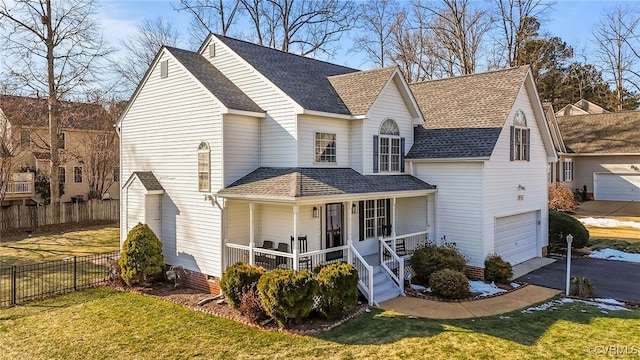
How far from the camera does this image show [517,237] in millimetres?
17859

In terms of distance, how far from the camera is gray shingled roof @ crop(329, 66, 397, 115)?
15344 millimetres

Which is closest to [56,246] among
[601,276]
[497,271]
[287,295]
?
[287,295]

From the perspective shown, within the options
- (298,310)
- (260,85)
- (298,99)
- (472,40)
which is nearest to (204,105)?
(260,85)

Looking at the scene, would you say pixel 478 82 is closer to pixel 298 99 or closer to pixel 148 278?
pixel 298 99

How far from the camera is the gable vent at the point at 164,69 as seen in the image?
15516 millimetres

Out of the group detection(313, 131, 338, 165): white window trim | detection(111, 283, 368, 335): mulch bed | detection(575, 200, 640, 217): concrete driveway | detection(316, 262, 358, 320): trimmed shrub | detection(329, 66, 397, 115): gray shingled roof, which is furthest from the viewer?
detection(575, 200, 640, 217): concrete driveway

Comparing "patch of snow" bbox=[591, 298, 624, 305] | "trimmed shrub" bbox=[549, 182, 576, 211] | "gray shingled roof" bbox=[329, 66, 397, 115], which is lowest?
"patch of snow" bbox=[591, 298, 624, 305]

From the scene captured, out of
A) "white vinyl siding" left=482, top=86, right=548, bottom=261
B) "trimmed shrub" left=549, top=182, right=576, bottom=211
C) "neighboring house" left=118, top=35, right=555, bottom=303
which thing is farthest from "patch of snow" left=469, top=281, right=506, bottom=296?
"trimmed shrub" left=549, top=182, right=576, bottom=211

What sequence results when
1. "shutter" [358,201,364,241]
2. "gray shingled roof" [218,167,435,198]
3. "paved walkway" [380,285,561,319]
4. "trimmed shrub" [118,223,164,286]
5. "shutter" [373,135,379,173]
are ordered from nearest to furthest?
"paved walkway" [380,285,561,319], "gray shingled roof" [218,167,435,198], "trimmed shrub" [118,223,164,286], "shutter" [358,201,364,241], "shutter" [373,135,379,173]

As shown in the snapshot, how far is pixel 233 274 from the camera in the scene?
11508 millimetres

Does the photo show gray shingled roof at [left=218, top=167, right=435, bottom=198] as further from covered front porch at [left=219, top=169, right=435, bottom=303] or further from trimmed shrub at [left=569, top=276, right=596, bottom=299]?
trimmed shrub at [left=569, top=276, right=596, bottom=299]

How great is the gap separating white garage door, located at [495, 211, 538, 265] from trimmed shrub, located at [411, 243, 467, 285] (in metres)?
2.73

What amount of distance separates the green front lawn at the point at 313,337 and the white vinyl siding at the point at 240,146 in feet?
15.0

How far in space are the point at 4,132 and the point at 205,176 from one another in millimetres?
19841
